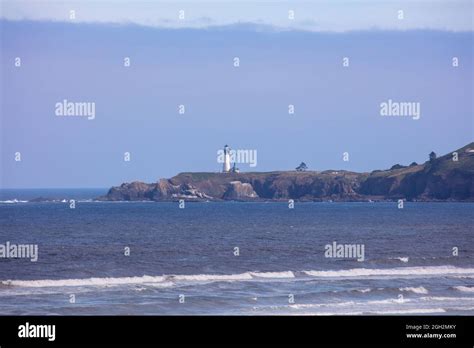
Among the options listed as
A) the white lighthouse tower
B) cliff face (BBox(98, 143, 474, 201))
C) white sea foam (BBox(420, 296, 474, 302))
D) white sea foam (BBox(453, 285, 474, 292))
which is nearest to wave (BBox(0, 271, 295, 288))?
white sea foam (BBox(453, 285, 474, 292))

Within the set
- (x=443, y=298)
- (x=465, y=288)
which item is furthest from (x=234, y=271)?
(x=443, y=298)

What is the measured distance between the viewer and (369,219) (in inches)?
3984

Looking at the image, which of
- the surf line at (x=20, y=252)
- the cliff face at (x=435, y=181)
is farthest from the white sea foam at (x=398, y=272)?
the cliff face at (x=435, y=181)

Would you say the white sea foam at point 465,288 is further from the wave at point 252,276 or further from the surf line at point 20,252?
the surf line at point 20,252

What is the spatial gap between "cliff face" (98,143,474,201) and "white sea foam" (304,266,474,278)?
111 meters

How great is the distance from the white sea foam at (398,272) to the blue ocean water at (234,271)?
84mm

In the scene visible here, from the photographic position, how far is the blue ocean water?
3316 centimetres

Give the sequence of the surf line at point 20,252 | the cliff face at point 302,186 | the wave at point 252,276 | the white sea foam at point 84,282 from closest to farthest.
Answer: the white sea foam at point 84,282, the wave at point 252,276, the surf line at point 20,252, the cliff face at point 302,186


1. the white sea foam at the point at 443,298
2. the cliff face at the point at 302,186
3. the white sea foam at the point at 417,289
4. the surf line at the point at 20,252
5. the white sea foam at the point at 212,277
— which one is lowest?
the white sea foam at the point at 443,298

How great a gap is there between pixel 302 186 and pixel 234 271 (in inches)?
5026

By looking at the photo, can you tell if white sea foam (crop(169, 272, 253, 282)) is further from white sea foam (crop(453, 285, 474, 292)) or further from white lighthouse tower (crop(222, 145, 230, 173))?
white lighthouse tower (crop(222, 145, 230, 173))

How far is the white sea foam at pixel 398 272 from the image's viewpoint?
44281 mm
